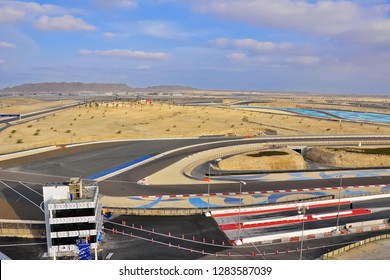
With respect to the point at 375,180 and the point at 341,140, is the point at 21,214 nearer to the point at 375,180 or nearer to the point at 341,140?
the point at 375,180

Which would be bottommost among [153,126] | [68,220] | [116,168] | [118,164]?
[116,168]

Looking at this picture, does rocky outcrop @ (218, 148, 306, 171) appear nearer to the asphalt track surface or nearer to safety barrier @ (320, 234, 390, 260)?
the asphalt track surface

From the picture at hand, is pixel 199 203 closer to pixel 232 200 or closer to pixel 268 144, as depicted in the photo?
pixel 232 200

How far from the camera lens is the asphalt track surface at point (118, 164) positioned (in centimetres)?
5281

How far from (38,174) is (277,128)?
8584 cm

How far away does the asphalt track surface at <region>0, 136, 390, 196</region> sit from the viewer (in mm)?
52812

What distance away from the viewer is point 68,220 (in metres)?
31.6

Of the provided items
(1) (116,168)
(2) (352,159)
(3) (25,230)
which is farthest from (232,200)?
(2) (352,159)

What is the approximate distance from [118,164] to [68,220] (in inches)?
1335

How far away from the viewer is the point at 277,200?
4888 cm

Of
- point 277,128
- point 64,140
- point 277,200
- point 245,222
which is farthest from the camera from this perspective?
point 277,128
